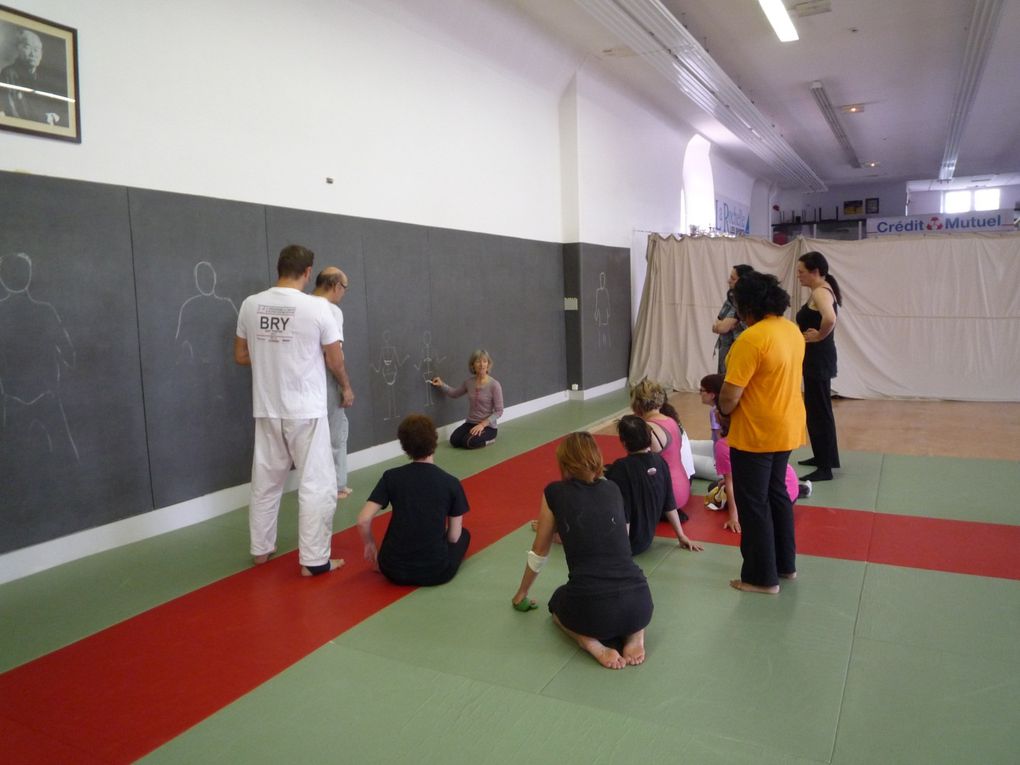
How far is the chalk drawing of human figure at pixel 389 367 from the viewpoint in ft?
19.4

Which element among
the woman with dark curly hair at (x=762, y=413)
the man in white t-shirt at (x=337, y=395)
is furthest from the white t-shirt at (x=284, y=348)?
the woman with dark curly hair at (x=762, y=413)

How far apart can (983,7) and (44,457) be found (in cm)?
902

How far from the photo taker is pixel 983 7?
7266 mm

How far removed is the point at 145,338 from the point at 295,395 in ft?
4.02

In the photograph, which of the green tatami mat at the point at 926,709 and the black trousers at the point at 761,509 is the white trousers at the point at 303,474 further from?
the green tatami mat at the point at 926,709

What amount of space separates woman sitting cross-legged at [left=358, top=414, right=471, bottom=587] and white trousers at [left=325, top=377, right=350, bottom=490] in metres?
1.44

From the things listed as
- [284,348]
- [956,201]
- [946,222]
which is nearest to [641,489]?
[284,348]

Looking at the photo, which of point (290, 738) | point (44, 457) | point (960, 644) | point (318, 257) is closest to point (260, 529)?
point (44, 457)

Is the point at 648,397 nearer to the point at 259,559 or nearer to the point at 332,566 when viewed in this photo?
the point at 332,566

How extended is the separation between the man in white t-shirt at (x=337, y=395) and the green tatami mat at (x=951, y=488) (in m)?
3.40

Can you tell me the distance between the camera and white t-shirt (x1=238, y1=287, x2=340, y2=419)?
11.4ft

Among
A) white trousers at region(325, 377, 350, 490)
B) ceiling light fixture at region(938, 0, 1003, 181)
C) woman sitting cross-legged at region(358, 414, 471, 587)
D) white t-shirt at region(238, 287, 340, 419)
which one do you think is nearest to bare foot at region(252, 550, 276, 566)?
woman sitting cross-legged at region(358, 414, 471, 587)

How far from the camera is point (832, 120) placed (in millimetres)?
12688

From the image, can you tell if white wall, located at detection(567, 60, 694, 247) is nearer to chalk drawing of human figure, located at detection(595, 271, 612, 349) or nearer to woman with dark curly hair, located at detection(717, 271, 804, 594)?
chalk drawing of human figure, located at detection(595, 271, 612, 349)
